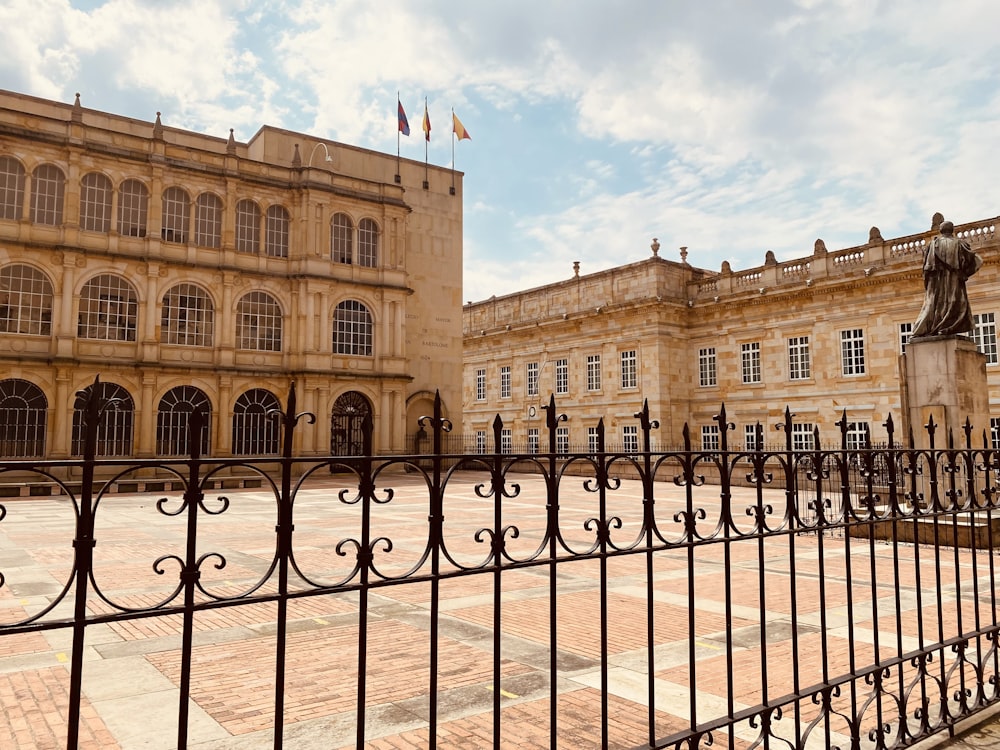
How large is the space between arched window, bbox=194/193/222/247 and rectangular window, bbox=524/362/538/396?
66.6 feet

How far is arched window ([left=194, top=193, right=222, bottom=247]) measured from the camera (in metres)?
31.6

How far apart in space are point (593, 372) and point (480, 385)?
11.2 metres

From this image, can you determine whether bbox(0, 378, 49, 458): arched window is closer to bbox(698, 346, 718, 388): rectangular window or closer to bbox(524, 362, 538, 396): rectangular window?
bbox(524, 362, 538, 396): rectangular window

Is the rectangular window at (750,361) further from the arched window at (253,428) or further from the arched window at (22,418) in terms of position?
the arched window at (22,418)

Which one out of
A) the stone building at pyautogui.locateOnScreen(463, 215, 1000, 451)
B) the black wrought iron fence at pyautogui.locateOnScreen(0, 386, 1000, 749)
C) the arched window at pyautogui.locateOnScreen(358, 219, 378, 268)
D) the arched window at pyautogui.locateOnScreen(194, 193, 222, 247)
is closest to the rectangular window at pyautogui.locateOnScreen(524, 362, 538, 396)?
the stone building at pyautogui.locateOnScreen(463, 215, 1000, 451)

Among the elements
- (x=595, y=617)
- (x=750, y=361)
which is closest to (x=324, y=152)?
(x=750, y=361)

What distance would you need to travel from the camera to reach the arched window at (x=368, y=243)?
116 feet

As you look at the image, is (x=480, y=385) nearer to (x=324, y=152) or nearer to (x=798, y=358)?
(x=324, y=152)

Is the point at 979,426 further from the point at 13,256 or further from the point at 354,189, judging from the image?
the point at 13,256

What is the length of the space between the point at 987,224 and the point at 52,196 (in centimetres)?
3660

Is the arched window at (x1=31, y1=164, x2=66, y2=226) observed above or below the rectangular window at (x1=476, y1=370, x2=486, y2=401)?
above

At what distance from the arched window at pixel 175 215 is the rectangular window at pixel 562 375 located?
21813 millimetres

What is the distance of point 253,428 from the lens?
1250 inches

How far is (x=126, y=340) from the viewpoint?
29.5m
